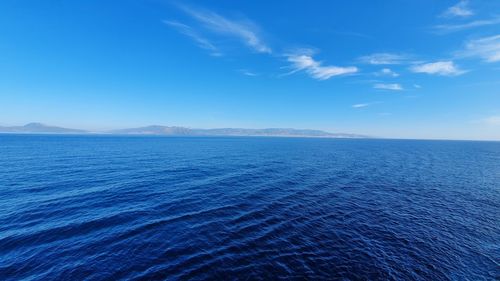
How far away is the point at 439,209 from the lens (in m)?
25.4

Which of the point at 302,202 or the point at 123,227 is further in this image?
the point at 302,202

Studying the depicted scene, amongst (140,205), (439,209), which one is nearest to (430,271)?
(439,209)

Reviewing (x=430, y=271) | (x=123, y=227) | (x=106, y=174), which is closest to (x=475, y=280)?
(x=430, y=271)

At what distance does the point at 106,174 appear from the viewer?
38.9 m

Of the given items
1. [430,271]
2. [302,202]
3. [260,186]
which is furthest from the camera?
[260,186]

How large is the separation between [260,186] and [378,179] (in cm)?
2478

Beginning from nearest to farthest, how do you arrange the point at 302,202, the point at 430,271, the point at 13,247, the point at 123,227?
the point at 430,271 < the point at 13,247 < the point at 123,227 < the point at 302,202

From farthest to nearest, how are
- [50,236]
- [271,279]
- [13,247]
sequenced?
[50,236], [13,247], [271,279]

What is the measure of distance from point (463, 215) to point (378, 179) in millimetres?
16540

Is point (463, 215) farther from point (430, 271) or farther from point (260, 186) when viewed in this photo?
point (260, 186)

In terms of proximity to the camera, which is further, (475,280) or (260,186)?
(260,186)

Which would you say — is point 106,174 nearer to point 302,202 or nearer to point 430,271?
point 302,202

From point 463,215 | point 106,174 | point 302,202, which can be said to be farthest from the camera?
point 106,174

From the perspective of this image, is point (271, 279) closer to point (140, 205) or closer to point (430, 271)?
point (430, 271)
